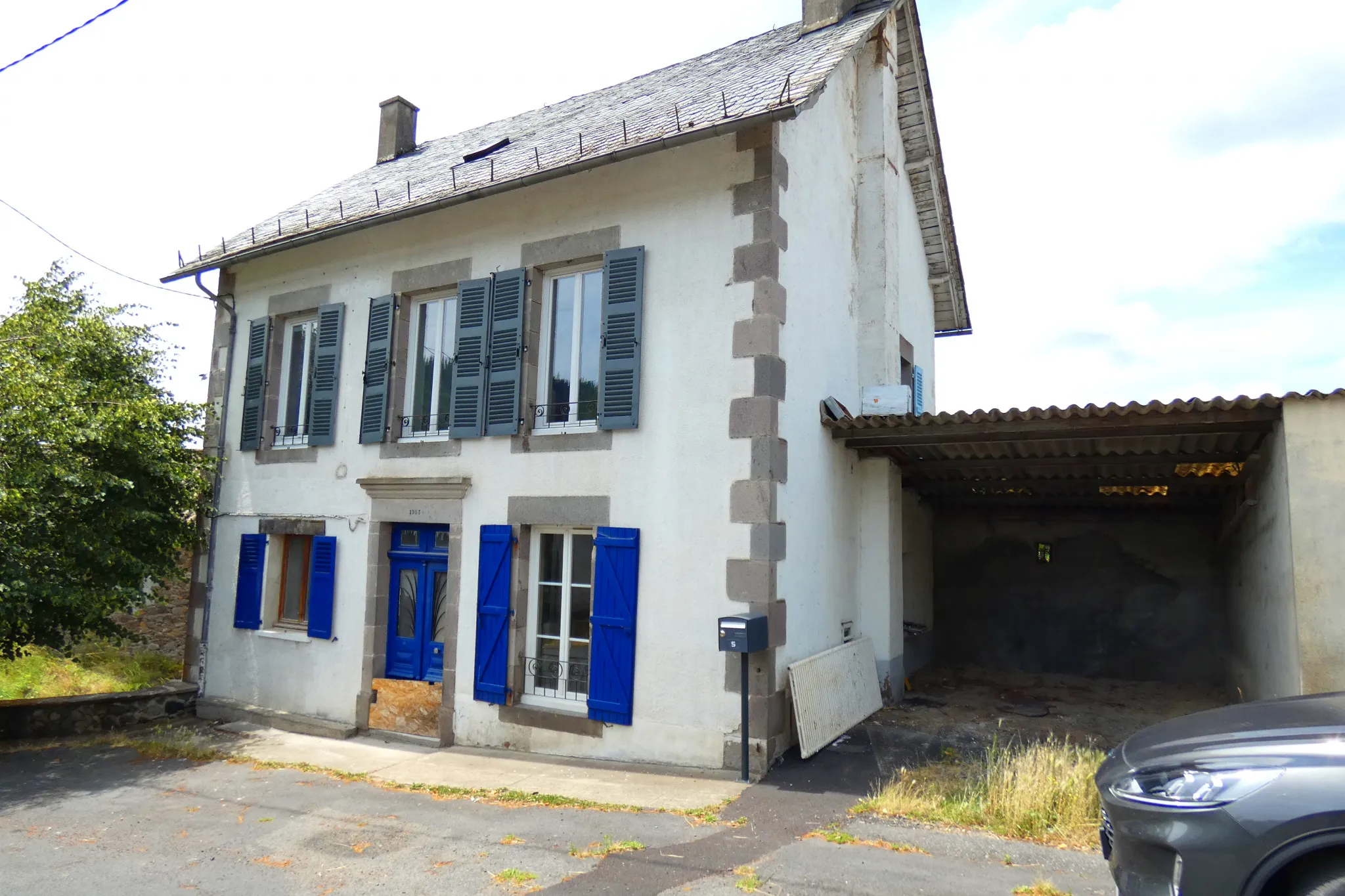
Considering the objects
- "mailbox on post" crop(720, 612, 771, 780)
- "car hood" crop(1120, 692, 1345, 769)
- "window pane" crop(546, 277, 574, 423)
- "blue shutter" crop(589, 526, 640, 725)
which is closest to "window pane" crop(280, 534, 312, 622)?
"window pane" crop(546, 277, 574, 423)

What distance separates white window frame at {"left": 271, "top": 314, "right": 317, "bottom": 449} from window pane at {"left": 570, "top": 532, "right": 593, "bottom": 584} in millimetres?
4122

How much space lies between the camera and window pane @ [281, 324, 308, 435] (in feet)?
32.9

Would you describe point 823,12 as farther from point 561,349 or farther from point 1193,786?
point 1193,786

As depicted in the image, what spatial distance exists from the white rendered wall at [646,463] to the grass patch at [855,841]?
1501 mm

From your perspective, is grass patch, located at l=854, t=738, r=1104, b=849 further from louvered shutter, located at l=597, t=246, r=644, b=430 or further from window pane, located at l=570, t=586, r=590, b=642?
louvered shutter, located at l=597, t=246, r=644, b=430

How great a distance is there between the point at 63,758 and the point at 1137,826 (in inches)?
360

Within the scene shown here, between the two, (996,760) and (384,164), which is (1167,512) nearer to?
(996,760)

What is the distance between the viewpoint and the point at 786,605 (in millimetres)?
6973

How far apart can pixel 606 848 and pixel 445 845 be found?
1043 millimetres

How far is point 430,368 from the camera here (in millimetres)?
8914

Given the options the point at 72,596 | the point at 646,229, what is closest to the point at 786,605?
the point at 646,229

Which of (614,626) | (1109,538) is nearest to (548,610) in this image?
(614,626)

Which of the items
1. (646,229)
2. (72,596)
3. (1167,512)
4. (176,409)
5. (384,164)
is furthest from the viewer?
(384,164)

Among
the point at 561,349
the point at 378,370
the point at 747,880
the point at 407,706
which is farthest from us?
the point at 378,370
